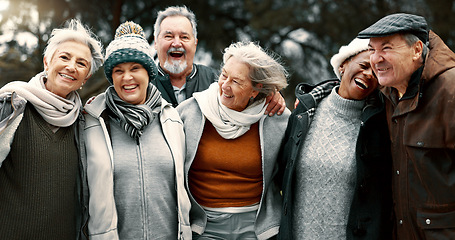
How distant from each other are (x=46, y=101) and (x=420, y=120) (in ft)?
5.93

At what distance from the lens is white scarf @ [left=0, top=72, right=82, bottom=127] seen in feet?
6.84

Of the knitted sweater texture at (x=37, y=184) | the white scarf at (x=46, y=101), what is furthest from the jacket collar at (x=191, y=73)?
the knitted sweater texture at (x=37, y=184)

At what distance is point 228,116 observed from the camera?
253 centimetres

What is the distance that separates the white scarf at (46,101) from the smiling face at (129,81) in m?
0.27

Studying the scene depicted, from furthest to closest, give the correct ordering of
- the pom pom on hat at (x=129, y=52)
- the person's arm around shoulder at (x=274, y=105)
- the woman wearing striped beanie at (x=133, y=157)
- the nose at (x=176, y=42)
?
1. the nose at (x=176, y=42)
2. the person's arm around shoulder at (x=274, y=105)
3. the pom pom on hat at (x=129, y=52)
4. the woman wearing striped beanie at (x=133, y=157)

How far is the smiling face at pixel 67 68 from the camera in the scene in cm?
221

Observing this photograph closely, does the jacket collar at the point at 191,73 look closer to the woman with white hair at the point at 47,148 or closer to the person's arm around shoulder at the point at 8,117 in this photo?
the woman with white hair at the point at 47,148

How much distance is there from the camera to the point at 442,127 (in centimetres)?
192

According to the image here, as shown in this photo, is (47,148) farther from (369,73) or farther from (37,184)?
(369,73)

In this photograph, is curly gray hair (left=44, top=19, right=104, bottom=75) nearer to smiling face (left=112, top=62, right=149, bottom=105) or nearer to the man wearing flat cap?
smiling face (left=112, top=62, right=149, bottom=105)

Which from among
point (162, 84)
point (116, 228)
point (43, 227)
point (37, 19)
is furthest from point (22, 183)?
point (37, 19)

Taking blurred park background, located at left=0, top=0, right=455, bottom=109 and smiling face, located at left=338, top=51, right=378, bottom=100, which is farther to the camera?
blurred park background, located at left=0, top=0, right=455, bottom=109

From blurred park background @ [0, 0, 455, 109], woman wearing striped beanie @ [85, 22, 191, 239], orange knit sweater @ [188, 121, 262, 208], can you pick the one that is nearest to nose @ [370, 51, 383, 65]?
orange knit sweater @ [188, 121, 262, 208]

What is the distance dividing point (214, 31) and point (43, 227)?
4.29m
